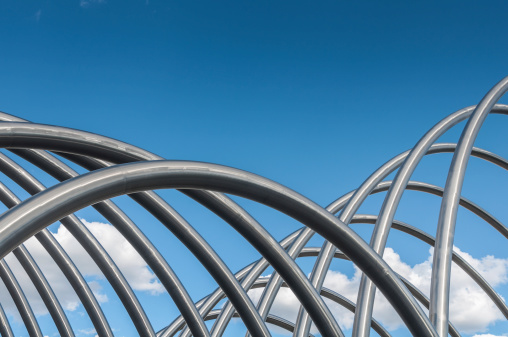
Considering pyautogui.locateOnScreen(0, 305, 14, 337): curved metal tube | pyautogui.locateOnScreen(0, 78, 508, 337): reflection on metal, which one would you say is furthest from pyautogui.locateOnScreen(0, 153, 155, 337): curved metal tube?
pyautogui.locateOnScreen(0, 305, 14, 337): curved metal tube

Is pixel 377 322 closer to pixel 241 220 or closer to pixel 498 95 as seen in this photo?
pixel 498 95

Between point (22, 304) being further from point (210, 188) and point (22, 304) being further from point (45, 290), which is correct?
point (210, 188)

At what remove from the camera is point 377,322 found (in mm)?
32188

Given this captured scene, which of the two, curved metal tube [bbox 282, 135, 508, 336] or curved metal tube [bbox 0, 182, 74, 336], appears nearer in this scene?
curved metal tube [bbox 0, 182, 74, 336]

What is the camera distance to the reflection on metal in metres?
7.29

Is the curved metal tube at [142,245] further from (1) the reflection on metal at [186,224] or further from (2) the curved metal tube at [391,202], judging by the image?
(2) the curved metal tube at [391,202]

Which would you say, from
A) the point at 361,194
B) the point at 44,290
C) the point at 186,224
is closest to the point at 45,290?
the point at 44,290

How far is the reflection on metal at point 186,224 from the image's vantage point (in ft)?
23.9

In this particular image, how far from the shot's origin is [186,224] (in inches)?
404

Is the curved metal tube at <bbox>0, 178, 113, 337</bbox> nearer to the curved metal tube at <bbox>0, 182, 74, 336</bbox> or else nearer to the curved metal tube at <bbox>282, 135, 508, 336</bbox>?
the curved metal tube at <bbox>0, 182, 74, 336</bbox>

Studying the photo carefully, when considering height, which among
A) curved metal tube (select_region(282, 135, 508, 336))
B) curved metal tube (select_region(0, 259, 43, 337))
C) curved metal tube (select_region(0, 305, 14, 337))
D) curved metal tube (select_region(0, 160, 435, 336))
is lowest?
curved metal tube (select_region(0, 160, 435, 336))

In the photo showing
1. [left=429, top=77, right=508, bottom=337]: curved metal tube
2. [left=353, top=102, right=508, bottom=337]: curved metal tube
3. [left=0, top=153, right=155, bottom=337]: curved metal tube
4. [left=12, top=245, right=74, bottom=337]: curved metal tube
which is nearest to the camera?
[left=0, top=153, right=155, bottom=337]: curved metal tube

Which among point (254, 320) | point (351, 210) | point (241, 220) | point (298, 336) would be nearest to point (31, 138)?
point (241, 220)

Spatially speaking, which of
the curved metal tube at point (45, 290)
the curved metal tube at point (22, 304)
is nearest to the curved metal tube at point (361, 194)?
the curved metal tube at point (45, 290)
